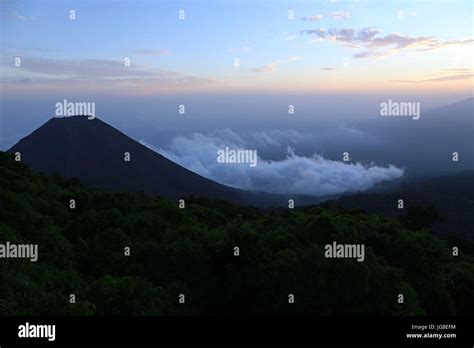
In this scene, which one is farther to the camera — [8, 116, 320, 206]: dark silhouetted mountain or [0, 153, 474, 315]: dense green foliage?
[8, 116, 320, 206]: dark silhouetted mountain

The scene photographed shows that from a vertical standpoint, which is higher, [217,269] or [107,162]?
[107,162]

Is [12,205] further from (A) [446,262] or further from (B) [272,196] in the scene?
(A) [446,262]

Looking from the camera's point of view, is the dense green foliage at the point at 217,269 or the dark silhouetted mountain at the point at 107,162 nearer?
the dense green foliage at the point at 217,269

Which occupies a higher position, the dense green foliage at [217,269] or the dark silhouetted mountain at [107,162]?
the dark silhouetted mountain at [107,162]

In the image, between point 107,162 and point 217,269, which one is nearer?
point 217,269

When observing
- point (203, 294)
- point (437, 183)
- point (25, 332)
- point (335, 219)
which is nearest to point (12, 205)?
point (203, 294)
